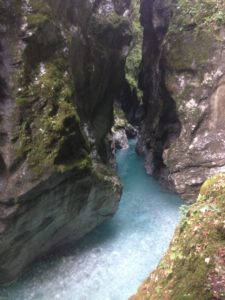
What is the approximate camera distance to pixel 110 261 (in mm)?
10797

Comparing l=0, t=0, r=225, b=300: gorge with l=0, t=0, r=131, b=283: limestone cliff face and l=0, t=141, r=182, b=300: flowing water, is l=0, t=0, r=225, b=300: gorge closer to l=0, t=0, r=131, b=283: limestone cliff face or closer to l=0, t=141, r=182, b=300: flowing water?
l=0, t=0, r=131, b=283: limestone cliff face

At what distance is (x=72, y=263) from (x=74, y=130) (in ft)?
12.7

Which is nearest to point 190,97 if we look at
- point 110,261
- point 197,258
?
point 110,261

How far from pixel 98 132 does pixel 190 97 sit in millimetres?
4032

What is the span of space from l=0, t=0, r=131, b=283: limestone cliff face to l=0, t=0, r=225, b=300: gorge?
1.1 inches

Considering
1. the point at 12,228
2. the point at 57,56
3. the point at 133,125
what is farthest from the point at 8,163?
the point at 133,125

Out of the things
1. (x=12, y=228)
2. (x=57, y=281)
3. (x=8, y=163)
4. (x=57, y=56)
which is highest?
(x=57, y=56)

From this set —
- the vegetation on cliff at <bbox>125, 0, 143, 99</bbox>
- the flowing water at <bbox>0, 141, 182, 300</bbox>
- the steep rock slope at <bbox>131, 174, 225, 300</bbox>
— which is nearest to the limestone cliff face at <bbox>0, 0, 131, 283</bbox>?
the flowing water at <bbox>0, 141, 182, 300</bbox>

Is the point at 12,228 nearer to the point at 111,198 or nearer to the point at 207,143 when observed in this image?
the point at 111,198

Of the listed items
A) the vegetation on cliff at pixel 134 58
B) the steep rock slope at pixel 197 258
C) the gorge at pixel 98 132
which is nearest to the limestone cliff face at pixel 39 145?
the gorge at pixel 98 132

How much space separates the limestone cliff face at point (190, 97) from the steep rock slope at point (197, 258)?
872 centimetres

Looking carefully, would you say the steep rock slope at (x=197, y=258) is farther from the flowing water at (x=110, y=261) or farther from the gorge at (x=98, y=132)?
the flowing water at (x=110, y=261)

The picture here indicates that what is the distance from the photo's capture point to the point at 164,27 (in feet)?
63.3

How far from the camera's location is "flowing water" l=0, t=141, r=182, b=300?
9.59m
